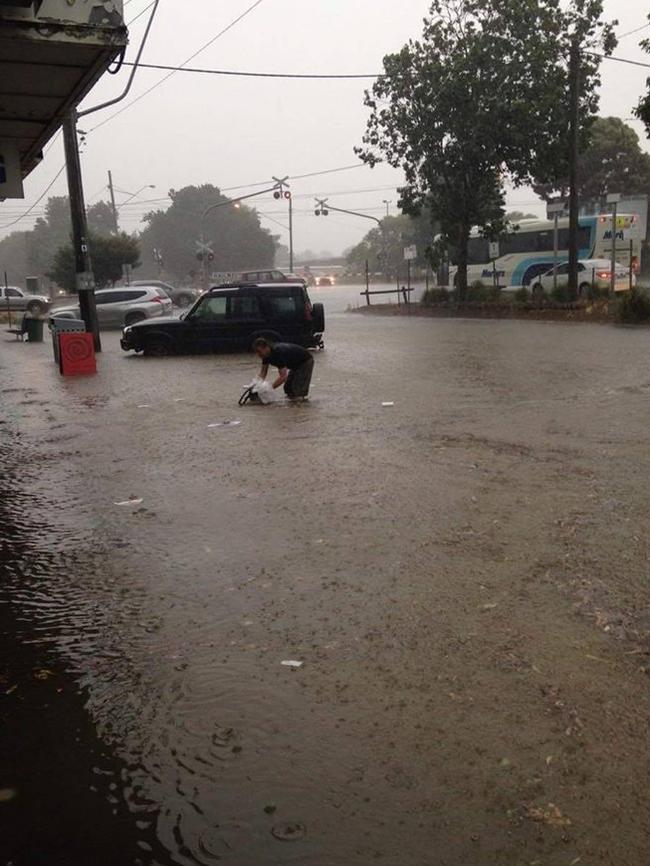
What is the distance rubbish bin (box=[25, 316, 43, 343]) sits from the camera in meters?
25.1

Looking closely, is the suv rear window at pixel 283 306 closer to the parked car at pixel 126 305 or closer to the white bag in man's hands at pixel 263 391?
the white bag in man's hands at pixel 263 391

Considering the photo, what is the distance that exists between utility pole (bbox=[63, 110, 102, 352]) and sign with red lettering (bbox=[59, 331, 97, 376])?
12.5 feet

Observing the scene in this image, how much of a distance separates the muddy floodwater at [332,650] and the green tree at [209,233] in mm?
99432

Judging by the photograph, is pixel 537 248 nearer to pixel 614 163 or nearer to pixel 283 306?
pixel 283 306

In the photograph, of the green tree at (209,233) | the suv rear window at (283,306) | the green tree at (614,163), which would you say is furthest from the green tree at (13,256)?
the suv rear window at (283,306)

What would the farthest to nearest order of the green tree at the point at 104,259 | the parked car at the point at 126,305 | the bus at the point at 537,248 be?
the green tree at the point at 104,259 < the bus at the point at 537,248 < the parked car at the point at 126,305

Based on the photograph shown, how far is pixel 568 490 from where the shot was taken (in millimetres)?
6109

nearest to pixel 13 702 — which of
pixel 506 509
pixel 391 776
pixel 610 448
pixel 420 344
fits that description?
pixel 391 776

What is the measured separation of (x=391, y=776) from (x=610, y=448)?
5.51 m

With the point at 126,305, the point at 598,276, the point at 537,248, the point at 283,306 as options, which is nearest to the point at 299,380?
the point at 283,306

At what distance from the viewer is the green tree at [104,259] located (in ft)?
146

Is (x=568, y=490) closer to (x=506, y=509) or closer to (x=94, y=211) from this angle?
(x=506, y=509)

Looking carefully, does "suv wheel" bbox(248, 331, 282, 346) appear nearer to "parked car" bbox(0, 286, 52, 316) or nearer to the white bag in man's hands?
the white bag in man's hands

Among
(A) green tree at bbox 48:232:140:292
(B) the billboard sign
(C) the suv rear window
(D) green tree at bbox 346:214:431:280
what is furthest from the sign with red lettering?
(D) green tree at bbox 346:214:431:280
